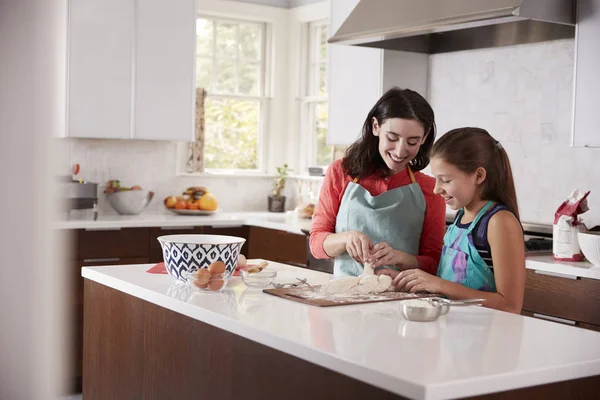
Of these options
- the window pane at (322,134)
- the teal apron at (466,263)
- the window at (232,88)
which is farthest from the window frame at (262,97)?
the teal apron at (466,263)

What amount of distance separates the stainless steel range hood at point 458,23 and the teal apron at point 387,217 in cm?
109

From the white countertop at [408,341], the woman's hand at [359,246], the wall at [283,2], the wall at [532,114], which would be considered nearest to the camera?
the white countertop at [408,341]

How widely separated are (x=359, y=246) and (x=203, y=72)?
143 inches

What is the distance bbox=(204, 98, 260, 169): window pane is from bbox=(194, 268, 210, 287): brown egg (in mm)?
3708

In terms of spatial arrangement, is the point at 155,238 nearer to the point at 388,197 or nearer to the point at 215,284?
the point at 388,197

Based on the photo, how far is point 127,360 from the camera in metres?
2.24

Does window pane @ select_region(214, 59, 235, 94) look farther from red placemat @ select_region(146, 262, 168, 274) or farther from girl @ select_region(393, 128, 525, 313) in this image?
girl @ select_region(393, 128, 525, 313)

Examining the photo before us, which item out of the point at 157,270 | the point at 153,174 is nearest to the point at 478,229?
the point at 157,270

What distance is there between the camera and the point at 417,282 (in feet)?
6.64

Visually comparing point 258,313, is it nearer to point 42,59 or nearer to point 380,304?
point 380,304

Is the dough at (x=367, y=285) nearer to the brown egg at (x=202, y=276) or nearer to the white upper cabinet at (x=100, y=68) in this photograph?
the brown egg at (x=202, y=276)

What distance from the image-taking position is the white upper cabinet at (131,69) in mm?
4605

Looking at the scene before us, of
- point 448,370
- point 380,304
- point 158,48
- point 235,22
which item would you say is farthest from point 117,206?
point 448,370

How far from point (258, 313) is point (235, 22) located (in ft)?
13.9
